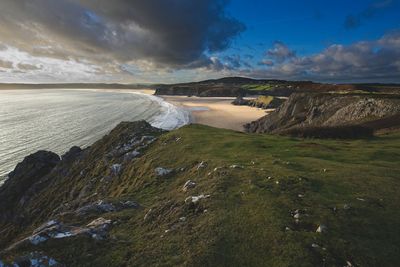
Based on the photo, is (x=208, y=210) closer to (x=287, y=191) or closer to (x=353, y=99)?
(x=287, y=191)

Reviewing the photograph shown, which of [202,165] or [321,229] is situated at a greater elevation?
[321,229]

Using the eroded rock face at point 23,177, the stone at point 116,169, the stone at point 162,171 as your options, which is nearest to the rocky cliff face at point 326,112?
the stone at point 162,171

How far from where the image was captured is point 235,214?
505 inches

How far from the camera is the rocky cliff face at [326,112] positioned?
50250 mm

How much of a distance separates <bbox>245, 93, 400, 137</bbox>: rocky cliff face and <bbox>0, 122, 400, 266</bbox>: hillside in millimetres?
22440

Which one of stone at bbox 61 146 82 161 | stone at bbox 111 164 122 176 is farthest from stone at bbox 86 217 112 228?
stone at bbox 61 146 82 161

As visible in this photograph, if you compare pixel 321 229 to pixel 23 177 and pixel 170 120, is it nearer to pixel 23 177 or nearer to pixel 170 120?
pixel 23 177

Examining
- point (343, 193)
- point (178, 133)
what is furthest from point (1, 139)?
point (343, 193)

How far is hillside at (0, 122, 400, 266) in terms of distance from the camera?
33.8 feet

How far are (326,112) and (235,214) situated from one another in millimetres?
55959

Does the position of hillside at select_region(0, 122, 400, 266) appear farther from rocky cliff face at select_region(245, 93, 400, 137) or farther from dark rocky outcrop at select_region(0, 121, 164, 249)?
rocky cliff face at select_region(245, 93, 400, 137)

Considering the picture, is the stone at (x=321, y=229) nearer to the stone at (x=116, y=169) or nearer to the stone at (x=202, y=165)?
the stone at (x=202, y=165)


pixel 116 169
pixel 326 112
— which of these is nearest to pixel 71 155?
pixel 116 169

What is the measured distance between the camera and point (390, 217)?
1260 centimetres
